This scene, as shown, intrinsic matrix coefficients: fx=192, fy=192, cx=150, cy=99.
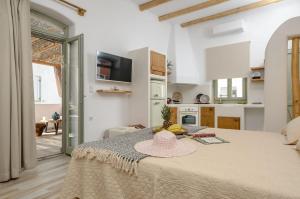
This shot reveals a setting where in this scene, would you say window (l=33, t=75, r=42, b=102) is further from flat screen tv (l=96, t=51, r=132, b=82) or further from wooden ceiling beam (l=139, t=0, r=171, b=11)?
A: wooden ceiling beam (l=139, t=0, r=171, b=11)

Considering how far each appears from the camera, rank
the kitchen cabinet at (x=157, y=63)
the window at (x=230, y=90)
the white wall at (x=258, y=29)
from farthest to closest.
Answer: the window at (x=230, y=90) → the white wall at (x=258, y=29) → the kitchen cabinet at (x=157, y=63)

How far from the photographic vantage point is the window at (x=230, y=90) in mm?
4812

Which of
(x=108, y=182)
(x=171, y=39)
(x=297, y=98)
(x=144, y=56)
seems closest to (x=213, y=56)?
(x=171, y=39)

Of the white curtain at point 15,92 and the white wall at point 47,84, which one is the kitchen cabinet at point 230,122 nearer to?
the white curtain at point 15,92

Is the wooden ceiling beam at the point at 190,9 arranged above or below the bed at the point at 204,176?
above

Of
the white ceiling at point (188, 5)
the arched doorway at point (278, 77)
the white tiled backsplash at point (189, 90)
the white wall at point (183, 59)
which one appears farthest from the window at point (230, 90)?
the arched doorway at point (278, 77)

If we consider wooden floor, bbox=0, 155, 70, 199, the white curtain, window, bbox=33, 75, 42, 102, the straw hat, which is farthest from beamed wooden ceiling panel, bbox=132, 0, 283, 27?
window, bbox=33, 75, 42, 102

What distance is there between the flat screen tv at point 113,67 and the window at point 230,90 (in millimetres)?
2565

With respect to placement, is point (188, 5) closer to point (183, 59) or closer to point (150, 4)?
point (150, 4)

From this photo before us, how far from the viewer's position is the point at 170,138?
1312 millimetres

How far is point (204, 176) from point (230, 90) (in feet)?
14.8

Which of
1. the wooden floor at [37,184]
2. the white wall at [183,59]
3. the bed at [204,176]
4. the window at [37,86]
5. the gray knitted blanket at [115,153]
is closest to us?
the bed at [204,176]

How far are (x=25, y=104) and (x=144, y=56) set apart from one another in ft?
7.44

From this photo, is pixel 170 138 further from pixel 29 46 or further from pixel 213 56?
pixel 213 56
